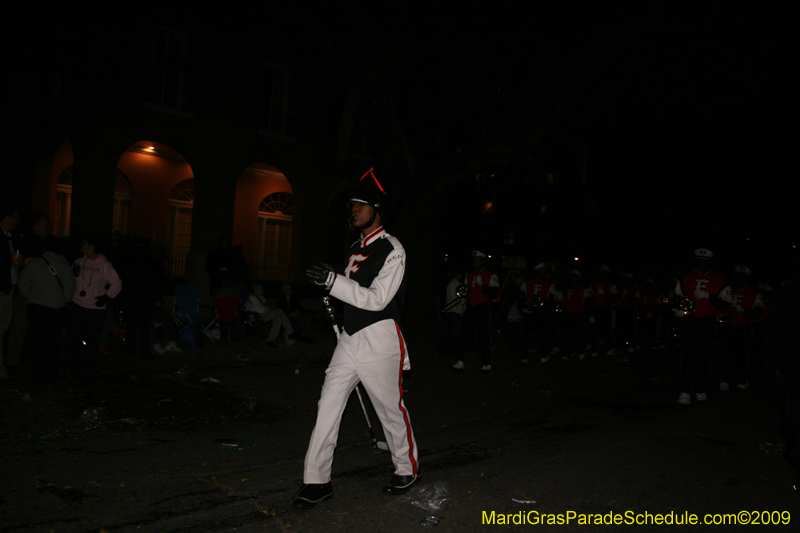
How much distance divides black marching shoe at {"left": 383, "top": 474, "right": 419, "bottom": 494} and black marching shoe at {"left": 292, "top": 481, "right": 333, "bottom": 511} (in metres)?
0.47

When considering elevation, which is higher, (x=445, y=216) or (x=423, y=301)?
(x=445, y=216)

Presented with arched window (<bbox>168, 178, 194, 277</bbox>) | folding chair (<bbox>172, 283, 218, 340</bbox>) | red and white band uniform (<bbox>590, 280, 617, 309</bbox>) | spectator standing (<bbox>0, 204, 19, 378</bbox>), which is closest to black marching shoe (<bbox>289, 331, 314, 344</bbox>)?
folding chair (<bbox>172, 283, 218, 340</bbox>)

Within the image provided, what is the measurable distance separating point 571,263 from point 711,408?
29.8 meters

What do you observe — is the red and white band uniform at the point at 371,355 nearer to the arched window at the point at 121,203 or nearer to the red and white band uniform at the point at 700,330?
the red and white band uniform at the point at 700,330

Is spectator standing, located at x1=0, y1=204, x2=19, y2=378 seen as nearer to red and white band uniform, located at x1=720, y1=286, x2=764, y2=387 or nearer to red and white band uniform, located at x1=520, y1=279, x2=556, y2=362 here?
red and white band uniform, located at x1=520, y1=279, x2=556, y2=362

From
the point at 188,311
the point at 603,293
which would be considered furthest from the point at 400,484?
the point at 603,293

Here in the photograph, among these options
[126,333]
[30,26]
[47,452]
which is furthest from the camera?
[30,26]

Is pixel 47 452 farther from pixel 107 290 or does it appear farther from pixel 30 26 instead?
pixel 30 26

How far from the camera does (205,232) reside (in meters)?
19.2

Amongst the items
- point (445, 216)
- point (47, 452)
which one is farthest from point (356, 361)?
point (445, 216)

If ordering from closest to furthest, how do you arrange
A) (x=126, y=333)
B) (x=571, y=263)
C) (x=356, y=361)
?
(x=356, y=361) < (x=126, y=333) < (x=571, y=263)

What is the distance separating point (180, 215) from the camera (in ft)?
69.0

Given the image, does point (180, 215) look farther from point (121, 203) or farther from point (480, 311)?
point (480, 311)

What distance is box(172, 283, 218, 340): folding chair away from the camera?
11258 millimetres
